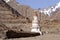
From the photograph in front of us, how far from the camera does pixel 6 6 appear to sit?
3048cm

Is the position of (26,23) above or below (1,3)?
below

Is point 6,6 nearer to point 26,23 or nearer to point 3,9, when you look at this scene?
point 3,9

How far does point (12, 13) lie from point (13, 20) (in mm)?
1957

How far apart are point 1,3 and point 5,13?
1.45 meters

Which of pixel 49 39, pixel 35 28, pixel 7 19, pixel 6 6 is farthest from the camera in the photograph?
pixel 6 6

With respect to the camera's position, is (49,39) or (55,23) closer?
(49,39)

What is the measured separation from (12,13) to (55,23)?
19.2 feet

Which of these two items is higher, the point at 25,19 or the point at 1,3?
the point at 1,3

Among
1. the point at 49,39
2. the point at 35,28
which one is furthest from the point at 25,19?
the point at 49,39

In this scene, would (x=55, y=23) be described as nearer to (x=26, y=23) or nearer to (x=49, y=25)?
(x=49, y=25)

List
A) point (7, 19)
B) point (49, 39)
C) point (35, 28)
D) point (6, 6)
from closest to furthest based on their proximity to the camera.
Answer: point (49, 39) → point (35, 28) → point (7, 19) → point (6, 6)

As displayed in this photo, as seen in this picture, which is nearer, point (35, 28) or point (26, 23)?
point (35, 28)

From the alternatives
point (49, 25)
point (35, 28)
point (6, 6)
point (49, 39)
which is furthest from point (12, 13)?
point (49, 39)

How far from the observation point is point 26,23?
2920 cm
